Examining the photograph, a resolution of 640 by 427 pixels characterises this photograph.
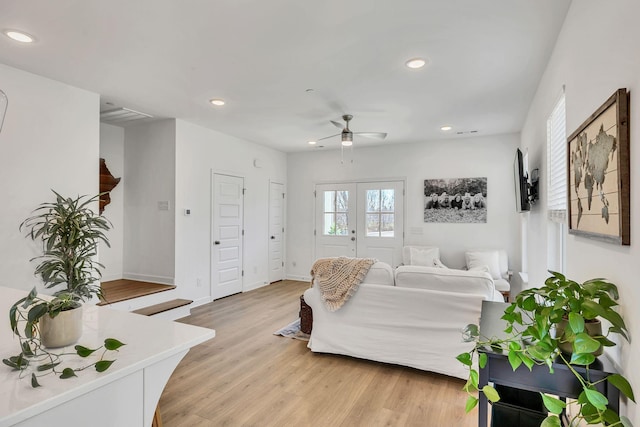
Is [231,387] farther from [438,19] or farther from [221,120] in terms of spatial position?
[221,120]

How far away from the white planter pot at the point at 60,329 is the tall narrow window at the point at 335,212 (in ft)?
18.5

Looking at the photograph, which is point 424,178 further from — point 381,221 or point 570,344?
point 570,344

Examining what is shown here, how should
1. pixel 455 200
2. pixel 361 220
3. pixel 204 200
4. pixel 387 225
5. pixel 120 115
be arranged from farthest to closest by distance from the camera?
pixel 361 220 → pixel 387 225 → pixel 455 200 → pixel 204 200 → pixel 120 115

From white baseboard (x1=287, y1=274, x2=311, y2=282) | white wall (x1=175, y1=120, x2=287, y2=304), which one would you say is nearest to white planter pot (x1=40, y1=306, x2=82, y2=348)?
white wall (x1=175, y1=120, x2=287, y2=304)

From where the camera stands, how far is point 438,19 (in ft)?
7.37

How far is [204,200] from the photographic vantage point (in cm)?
513

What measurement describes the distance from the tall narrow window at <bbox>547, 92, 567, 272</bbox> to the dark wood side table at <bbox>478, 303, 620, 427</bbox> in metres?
1.38

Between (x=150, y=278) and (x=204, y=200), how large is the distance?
1.35m

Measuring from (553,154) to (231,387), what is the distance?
316 centimetres

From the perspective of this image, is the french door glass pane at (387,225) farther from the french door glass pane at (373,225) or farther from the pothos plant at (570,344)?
the pothos plant at (570,344)

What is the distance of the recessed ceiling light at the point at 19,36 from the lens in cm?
244

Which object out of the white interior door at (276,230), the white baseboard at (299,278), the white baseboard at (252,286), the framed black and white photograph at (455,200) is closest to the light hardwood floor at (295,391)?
the white baseboard at (252,286)

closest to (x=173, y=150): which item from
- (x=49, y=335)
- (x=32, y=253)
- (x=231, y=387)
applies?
(x=32, y=253)

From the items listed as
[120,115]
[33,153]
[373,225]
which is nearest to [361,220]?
[373,225]
